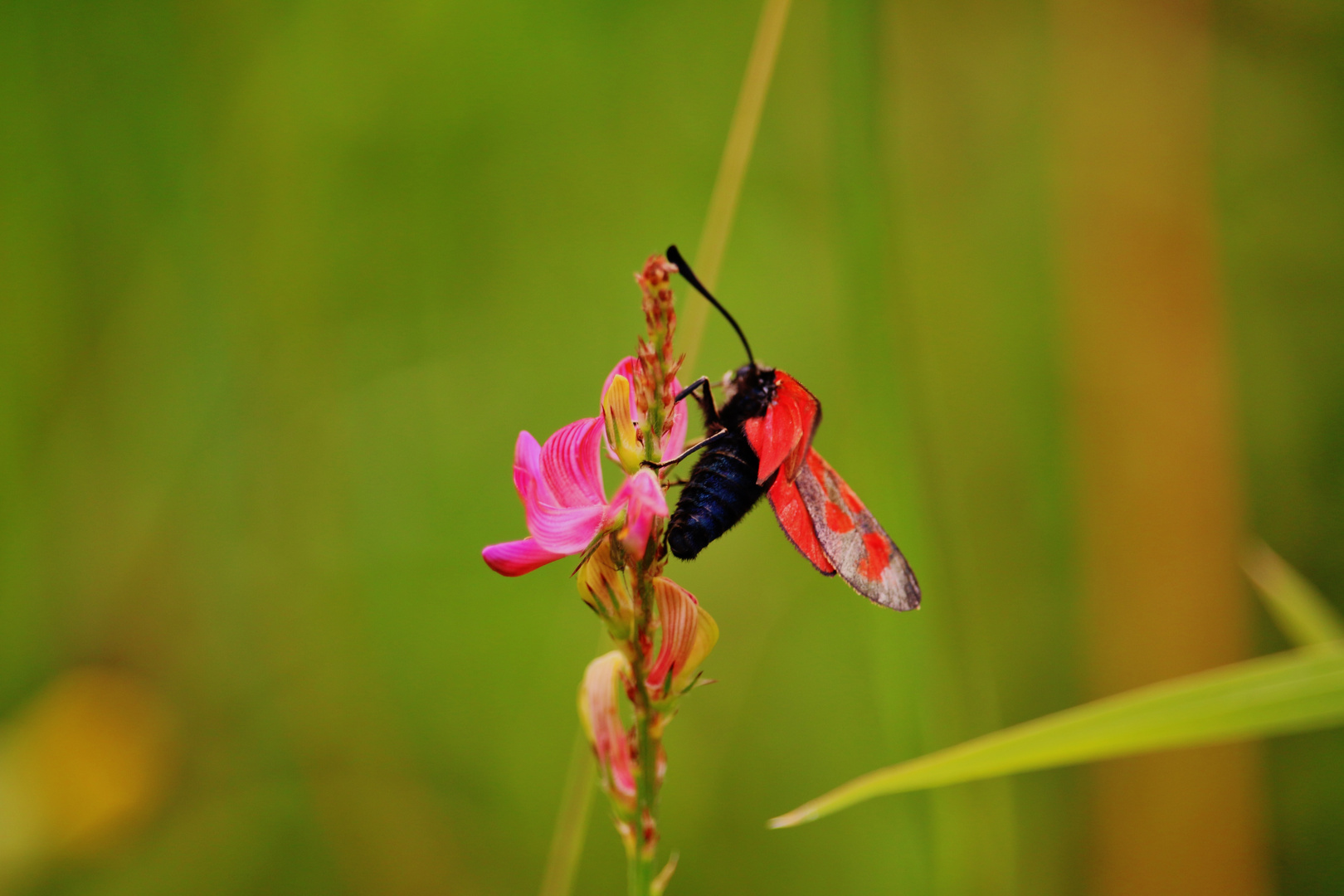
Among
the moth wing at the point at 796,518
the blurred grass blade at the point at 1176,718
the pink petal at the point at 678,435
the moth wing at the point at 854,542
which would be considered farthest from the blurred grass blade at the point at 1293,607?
the pink petal at the point at 678,435

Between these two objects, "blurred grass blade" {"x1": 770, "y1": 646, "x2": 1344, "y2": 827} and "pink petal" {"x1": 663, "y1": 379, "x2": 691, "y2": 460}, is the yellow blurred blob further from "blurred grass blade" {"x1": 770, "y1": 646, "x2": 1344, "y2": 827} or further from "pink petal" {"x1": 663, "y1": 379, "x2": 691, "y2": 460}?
"blurred grass blade" {"x1": 770, "y1": 646, "x2": 1344, "y2": 827}

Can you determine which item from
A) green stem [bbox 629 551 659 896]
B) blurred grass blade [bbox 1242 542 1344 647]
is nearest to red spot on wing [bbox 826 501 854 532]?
green stem [bbox 629 551 659 896]

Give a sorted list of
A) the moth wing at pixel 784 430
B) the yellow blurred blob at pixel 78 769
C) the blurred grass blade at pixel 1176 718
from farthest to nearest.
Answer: the yellow blurred blob at pixel 78 769 → the moth wing at pixel 784 430 → the blurred grass blade at pixel 1176 718

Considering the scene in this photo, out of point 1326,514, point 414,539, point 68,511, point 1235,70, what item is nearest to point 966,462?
point 1326,514

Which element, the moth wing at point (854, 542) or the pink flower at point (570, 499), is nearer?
the pink flower at point (570, 499)

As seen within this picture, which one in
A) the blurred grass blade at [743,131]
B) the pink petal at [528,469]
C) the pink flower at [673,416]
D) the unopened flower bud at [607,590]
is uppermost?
the blurred grass blade at [743,131]

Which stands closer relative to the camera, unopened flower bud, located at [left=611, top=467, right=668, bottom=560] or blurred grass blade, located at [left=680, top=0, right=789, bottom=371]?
unopened flower bud, located at [left=611, top=467, right=668, bottom=560]

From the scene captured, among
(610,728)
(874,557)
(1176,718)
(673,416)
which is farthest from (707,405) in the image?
(1176,718)

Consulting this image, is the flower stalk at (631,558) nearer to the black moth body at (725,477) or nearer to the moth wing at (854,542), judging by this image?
the black moth body at (725,477)

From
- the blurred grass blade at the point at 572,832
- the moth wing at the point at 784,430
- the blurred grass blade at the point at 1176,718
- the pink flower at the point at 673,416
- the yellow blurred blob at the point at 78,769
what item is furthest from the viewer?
the yellow blurred blob at the point at 78,769
